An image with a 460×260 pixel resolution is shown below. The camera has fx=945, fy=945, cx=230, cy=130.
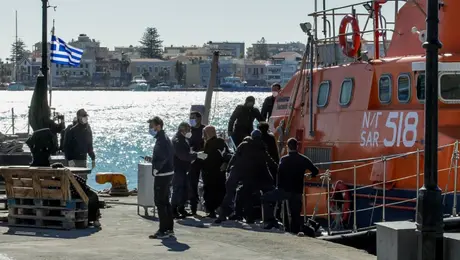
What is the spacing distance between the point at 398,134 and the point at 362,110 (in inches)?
46.9

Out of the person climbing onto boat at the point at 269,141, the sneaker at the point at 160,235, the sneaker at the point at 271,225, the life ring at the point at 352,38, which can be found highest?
the life ring at the point at 352,38

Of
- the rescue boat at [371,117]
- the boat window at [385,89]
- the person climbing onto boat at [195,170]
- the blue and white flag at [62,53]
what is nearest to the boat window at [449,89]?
the rescue boat at [371,117]

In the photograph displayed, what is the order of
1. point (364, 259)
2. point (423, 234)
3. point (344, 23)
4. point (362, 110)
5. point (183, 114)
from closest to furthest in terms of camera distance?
point (423, 234), point (364, 259), point (362, 110), point (344, 23), point (183, 114)

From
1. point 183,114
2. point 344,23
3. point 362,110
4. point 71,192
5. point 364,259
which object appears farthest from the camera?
point 183,114

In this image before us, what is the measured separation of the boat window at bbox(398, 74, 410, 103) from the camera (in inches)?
629

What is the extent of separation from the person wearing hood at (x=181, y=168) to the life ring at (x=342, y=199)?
2489 mm

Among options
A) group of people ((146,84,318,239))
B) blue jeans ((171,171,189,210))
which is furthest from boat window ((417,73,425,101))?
blue jeans ((171,171,189,210))

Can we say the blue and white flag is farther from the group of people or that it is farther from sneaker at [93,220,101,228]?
sneaker at [93,220,101,228]

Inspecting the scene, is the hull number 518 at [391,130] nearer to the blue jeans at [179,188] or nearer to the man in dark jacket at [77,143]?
the blue jeans at [179,188]

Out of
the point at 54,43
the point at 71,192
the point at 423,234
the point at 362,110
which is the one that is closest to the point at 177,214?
the point at 71,192

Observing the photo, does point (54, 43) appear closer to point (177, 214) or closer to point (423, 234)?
point (177, 214)

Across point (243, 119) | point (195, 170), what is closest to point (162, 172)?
point (195, 170)

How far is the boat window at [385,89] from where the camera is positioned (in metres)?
16.4

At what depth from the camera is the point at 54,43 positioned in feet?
111
